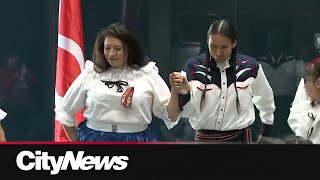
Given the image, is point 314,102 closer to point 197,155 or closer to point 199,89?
point 199,89

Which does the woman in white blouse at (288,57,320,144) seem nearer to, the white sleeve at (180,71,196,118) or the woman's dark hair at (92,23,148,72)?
the white sleeve at (180,71,196,118)

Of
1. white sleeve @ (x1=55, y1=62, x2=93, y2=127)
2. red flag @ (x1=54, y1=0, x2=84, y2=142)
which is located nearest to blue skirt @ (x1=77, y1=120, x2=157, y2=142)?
white sleeve @ (x1=55, y1=62, x2=93, y2=127)

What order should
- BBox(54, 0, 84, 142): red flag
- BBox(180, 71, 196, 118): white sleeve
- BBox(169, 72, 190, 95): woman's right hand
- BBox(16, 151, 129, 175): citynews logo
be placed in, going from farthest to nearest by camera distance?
BBox(54, 0, 84, 142): red flag
BBox(180, 71, 196, 118): white sleeve
BBox(169, 72, 190, 95): woman's right hand
BBox(16, 151, 129, 175): citynews logo

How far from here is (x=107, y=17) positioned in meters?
5.24

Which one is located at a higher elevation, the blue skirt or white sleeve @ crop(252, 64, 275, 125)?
white sleeve @ crop(252, 64, 275, 125)

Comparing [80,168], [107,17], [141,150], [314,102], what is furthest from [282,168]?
[107,17]

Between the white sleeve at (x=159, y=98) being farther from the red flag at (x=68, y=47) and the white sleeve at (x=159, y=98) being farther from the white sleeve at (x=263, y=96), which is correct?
the red flag at (x=68, y=47)

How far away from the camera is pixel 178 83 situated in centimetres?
290

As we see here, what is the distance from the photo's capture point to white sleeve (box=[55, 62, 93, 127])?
125 inches

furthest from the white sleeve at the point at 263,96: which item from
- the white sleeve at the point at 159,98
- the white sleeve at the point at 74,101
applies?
the white sleeve at the point at 74,101

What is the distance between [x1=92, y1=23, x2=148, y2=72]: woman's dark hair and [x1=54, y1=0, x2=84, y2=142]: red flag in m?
1.41

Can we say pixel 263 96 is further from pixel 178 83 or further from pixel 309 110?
pixel 178 83

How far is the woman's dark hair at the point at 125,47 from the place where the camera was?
3.13 metres

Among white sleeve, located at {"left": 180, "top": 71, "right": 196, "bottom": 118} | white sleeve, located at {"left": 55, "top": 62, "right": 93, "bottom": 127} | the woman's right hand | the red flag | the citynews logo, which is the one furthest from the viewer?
the red flag
